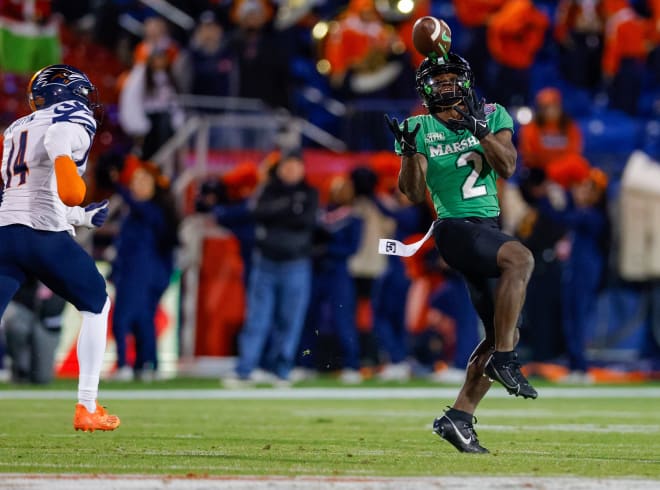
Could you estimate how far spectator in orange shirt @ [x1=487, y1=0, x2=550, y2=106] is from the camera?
56.6ft

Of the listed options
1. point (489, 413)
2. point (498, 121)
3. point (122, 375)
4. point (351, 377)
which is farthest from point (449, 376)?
point (498, 121)

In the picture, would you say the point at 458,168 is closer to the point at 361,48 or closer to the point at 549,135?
the point at 549,135

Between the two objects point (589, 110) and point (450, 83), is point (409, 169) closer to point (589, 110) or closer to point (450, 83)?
point (450, 83)

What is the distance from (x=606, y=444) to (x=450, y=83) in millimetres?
2145

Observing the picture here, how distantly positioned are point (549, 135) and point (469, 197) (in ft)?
28.6

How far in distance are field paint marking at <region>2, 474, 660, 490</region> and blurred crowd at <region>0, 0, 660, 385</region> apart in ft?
24.8

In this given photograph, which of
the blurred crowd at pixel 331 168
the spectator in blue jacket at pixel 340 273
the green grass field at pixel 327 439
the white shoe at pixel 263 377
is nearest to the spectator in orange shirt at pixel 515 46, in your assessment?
the blurred crowd at pixel 331 168

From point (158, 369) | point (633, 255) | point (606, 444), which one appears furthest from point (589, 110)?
point (606, 444)

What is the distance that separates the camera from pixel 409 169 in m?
7.57

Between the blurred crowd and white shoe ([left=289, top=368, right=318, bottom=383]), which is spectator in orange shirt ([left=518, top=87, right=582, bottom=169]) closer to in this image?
the blurred crowd

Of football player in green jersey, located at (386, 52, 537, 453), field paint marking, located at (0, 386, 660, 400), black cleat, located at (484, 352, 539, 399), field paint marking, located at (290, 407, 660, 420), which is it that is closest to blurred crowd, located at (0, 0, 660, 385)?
field paint marking, located at (0, 386, 660, 400)

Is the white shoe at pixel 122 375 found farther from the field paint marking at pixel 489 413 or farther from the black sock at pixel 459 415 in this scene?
the black sock at pixel 459 415

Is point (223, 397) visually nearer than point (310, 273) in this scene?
Yes

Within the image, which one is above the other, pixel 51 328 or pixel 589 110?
pixel 589 110
